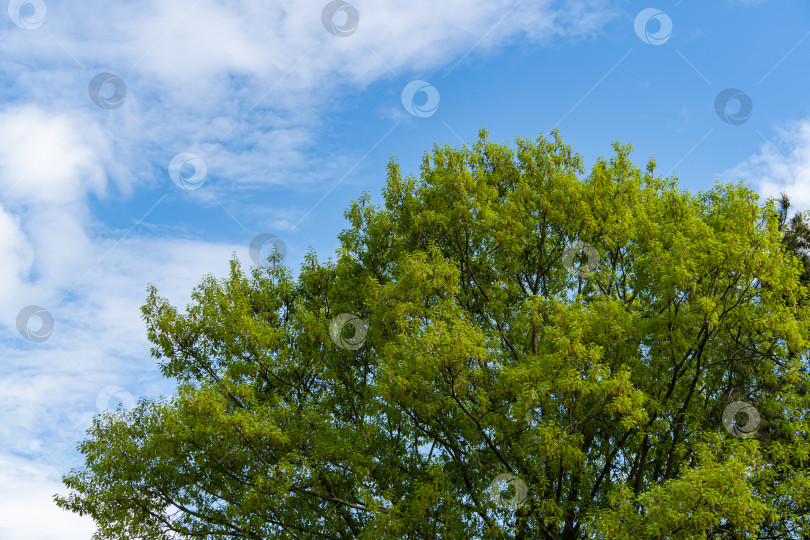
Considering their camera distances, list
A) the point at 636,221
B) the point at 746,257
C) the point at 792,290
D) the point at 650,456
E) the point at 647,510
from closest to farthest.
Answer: the point at 647,510, the point at 746,257, the point at 792,290, the point at 650,456, the point at 636,221

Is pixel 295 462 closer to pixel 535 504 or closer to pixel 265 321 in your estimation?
pixel 265 321

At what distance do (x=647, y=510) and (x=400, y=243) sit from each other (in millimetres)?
7033

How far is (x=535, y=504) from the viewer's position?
38.2 feet

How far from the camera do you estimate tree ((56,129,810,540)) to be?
11.1m

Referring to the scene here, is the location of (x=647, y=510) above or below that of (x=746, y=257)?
below

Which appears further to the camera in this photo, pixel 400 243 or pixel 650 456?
pixel 400 243

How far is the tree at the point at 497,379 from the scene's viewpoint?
11.1 meters

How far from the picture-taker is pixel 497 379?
12.6 m

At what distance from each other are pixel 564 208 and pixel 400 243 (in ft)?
11.5

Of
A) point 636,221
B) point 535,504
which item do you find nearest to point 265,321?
point 535,504

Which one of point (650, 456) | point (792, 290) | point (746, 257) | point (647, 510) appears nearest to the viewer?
point (647, 510)

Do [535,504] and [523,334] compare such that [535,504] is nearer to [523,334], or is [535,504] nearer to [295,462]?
[523,334]

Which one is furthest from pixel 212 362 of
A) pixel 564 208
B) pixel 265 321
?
pixel 564 208

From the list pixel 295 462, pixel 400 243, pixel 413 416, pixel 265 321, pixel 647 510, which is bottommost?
pixel 647 510
